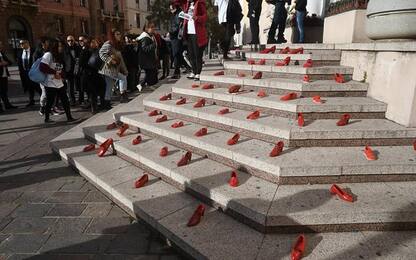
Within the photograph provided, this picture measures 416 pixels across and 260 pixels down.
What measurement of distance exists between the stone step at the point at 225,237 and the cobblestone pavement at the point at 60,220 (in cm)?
19

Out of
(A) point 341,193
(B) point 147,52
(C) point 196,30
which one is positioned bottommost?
(A) point 341,193

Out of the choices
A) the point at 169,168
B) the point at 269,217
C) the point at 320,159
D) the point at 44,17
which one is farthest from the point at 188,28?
the point at 44,17

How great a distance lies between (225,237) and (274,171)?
2.82 ft

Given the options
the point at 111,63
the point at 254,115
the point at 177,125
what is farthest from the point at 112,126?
the point at 254,115

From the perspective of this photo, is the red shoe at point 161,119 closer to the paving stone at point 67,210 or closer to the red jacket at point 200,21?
the paving stone at point 67,210

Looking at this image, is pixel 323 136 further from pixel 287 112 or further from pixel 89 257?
pixel 89 257

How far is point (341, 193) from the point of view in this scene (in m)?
2.96

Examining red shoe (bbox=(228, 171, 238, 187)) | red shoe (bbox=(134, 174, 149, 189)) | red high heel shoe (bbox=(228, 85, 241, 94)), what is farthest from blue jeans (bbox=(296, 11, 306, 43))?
red shoe (bbox=(134, 174, 149, 189))

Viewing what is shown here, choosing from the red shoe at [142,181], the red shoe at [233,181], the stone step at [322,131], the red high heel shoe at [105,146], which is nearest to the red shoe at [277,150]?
the stone step at [322,131]

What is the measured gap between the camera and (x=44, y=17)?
108 ft

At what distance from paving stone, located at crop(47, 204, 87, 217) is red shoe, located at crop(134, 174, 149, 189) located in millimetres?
645

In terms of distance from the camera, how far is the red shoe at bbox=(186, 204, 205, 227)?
9.81ft

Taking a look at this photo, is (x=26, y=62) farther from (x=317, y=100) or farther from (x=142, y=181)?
(x=317, y=100)

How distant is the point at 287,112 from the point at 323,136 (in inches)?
27.8
